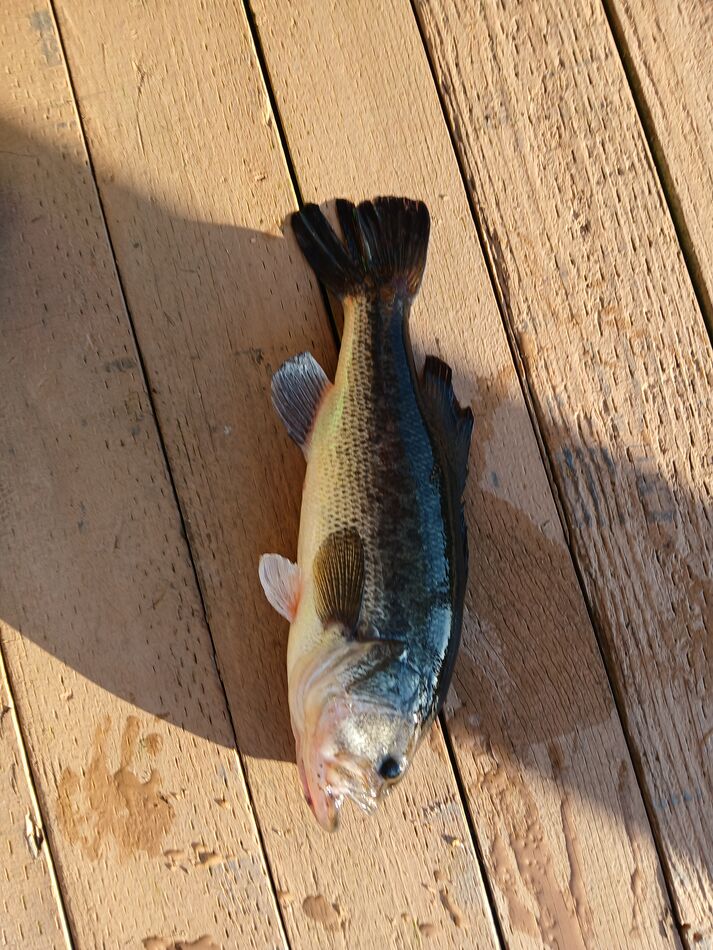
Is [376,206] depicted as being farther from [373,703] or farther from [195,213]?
[373,703]

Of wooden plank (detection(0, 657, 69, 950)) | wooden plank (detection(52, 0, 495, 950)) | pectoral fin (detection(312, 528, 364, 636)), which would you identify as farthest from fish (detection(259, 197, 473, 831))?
wooden plank (detection(0, 657, 69, 950))

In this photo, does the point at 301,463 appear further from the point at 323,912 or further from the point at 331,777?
the point at 323,912

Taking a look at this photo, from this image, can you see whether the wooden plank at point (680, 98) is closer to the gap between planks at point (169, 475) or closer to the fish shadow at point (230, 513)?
the fish shadow at point (230, 513)

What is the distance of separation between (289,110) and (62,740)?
1.67 metres

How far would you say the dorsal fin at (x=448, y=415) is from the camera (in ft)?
6.56

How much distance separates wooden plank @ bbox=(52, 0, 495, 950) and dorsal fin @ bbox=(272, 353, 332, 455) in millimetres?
98

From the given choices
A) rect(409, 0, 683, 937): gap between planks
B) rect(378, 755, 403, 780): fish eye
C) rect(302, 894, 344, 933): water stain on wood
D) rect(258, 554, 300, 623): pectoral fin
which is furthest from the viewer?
rect(409, 0, 683, 937): gap between planks

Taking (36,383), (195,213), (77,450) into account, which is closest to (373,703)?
(77,450)

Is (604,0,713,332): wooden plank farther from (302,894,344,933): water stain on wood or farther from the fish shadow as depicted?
(302,894,344,933): water stain on wood

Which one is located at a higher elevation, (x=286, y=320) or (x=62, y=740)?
(x=286, y=320)

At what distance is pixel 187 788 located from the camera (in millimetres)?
2018


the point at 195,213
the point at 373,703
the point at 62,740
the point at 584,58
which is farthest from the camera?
the point at 584,58

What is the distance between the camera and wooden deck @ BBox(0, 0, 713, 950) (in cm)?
201

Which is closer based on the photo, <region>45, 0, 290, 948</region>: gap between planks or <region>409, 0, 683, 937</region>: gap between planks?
<region>45, 0, 290, 948</region>: gap between planks
